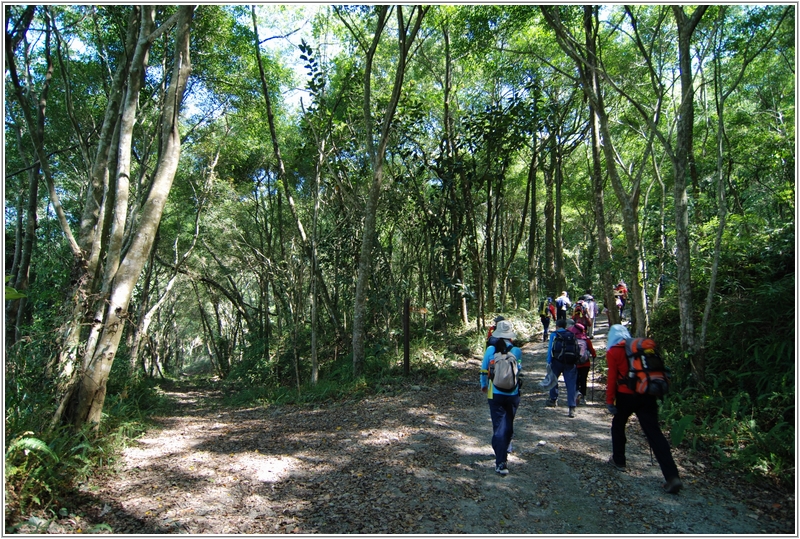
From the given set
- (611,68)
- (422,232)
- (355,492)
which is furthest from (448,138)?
(355,492)

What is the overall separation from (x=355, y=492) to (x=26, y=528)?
2802mm

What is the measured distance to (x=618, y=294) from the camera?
45.1ft

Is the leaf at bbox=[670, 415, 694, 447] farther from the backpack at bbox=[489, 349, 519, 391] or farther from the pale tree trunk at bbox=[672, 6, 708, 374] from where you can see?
the backpack at bbox=[489, 349, 519, 391]

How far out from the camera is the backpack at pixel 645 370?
4539mm

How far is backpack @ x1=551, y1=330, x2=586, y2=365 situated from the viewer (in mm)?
7008

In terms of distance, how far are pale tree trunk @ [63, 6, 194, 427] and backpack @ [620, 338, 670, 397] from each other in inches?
225

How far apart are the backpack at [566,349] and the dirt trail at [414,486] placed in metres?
0.93

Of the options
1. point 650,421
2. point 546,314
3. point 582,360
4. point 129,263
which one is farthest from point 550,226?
point 129,263

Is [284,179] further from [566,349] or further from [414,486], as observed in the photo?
[414,486]

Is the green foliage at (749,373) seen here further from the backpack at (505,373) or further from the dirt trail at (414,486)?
the backpack at (505,373)

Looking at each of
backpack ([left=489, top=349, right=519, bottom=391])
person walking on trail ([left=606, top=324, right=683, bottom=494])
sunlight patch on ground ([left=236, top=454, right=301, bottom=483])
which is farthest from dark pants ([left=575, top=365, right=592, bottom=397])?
sunlight patch on ground ([left=236, top=454, right=301, bottom=483])

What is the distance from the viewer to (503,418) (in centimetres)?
504

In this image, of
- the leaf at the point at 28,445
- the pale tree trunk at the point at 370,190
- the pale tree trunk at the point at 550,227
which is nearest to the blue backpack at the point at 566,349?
the pale tree trunk at the point at 370,190

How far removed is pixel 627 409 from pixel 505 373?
1.30m
